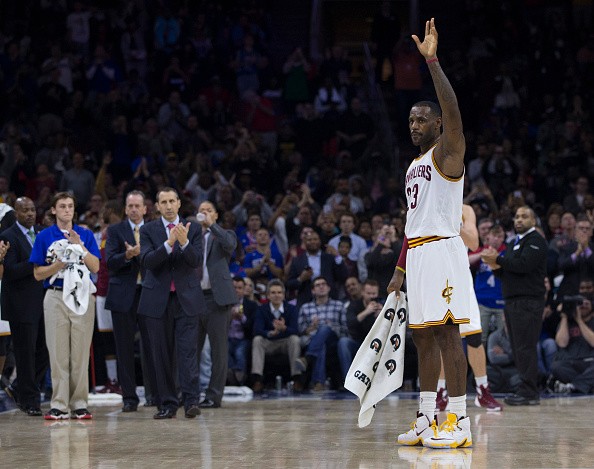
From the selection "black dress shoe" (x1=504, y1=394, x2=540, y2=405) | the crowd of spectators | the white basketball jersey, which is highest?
the crowd of spectators

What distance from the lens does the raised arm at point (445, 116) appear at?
707 centimetres

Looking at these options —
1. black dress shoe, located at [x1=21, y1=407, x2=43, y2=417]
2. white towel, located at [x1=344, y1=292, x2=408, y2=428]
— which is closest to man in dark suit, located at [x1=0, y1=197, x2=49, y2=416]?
black dress shoe, located at [x1=21, y1=407, x2=43, y2=417]

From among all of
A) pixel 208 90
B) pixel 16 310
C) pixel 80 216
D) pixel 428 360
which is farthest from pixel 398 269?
pixel 208 90

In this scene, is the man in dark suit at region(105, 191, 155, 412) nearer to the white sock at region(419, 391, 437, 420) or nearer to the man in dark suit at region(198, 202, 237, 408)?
the man in dark suit at region(198, 202, 237, 408)

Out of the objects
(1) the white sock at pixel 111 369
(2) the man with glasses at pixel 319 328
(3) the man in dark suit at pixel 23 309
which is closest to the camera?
(3) the man in dark suit at pixel 23 309

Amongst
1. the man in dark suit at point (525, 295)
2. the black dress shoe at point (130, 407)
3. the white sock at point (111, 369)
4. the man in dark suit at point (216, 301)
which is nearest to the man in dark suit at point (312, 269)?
the white sock at point (111, 369)

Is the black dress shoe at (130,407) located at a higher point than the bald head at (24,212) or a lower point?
lower

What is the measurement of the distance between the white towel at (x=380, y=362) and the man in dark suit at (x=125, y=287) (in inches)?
129

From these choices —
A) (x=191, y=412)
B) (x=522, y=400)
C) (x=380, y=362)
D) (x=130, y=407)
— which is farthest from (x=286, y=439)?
(x=522, y=400)

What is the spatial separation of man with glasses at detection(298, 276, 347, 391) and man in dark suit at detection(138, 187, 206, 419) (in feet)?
10.8

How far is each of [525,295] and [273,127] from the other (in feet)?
28.1

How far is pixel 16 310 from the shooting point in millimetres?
10430

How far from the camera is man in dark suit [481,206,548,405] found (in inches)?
426

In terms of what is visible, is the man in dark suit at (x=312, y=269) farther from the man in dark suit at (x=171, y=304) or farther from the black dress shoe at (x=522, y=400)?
the man in dark suit at (x=171, y=304)
